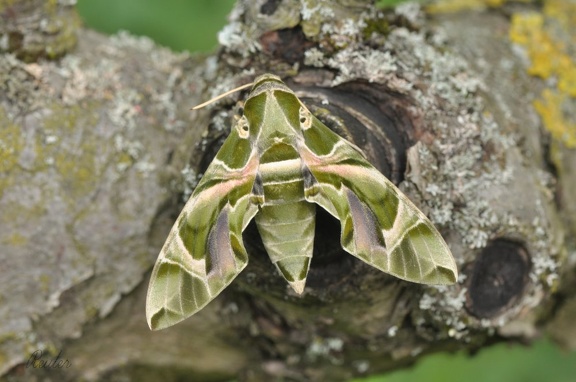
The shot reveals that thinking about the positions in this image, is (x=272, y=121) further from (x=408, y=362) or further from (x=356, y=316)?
(x=408, y=362)

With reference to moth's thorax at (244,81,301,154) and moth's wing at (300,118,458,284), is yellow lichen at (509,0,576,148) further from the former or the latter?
moth's thorax at (244,81,301,154)

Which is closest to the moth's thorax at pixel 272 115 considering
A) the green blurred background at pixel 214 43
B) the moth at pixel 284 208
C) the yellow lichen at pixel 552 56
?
the moth at pixel 284 208

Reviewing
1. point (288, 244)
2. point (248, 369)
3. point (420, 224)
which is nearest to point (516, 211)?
point (420, 224)

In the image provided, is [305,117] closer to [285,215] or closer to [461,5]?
[285,215]

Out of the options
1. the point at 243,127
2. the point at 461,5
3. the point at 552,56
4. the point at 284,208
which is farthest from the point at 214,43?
the point at 284,208

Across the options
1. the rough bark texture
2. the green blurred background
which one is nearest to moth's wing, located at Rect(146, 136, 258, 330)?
the rough bark texture

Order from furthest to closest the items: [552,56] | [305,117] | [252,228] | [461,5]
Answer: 1. [461,5]
2. [552,56]
3. [252,228]
4. [305,117]

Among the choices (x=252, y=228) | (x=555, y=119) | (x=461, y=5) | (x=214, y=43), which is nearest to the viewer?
(x=252, y=228)
